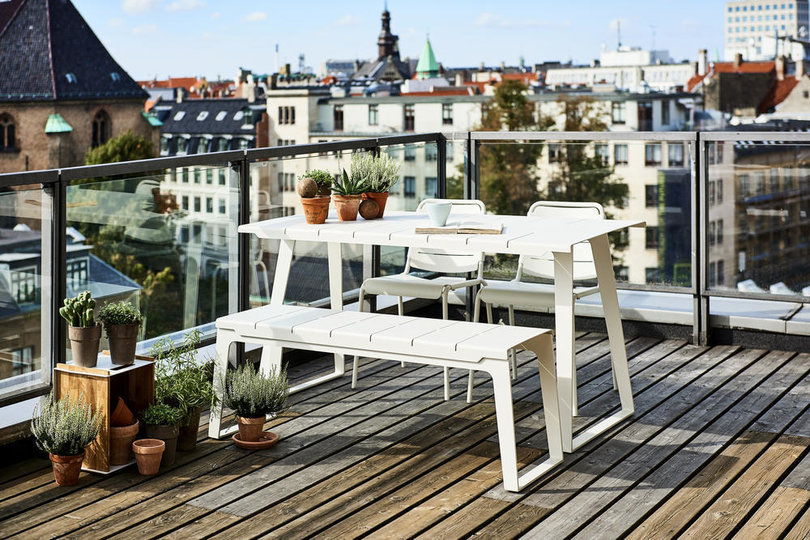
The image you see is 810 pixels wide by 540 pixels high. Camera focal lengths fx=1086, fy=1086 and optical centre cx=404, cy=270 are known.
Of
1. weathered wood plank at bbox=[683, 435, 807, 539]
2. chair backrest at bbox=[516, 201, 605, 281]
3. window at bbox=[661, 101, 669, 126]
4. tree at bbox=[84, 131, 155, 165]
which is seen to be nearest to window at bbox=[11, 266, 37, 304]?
chair backrest at bbox=[516, 201, 605, 281]

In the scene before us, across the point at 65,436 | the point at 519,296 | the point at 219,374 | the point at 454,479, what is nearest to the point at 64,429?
the point at 65,436

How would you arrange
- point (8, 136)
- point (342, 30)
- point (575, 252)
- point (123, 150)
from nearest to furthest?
point (575, 252), point (123, 150), point (8, 136), point (342, 30)

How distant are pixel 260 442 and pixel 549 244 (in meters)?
1.23

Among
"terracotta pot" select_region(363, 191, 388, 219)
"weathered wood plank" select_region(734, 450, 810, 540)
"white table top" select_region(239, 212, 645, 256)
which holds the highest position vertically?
"terracotta pot" select_region(363, 191, 388, 219)

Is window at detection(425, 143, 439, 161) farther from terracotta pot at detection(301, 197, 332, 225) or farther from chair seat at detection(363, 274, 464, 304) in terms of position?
terracotta pot at detection(301, 197, 332, 225)

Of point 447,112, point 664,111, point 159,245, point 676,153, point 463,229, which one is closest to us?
point 463,229

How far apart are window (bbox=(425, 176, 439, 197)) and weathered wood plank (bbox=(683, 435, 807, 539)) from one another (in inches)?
101

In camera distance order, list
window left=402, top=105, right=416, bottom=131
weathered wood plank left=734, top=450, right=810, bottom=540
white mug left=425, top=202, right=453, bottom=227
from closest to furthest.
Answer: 1. weathered wood plank left=734, top=450, right=810, bottom=540
2. white mug left=425, top=202, right=453, bottom=227
3. window left=402, top=105, right=416, bottom=131

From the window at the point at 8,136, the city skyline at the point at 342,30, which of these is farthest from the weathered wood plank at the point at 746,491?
the city skyline at the point at 342,30

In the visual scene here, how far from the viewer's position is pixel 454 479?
139 inches

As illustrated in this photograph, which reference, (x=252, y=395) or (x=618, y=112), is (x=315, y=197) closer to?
(x=252, y=395)

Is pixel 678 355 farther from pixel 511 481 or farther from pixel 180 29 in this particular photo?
pixel 180 29

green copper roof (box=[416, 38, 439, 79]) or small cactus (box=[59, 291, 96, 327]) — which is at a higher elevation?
green copper roof (box=[416, 38, 439, 79])

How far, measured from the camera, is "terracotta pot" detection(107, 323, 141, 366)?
3668mm
